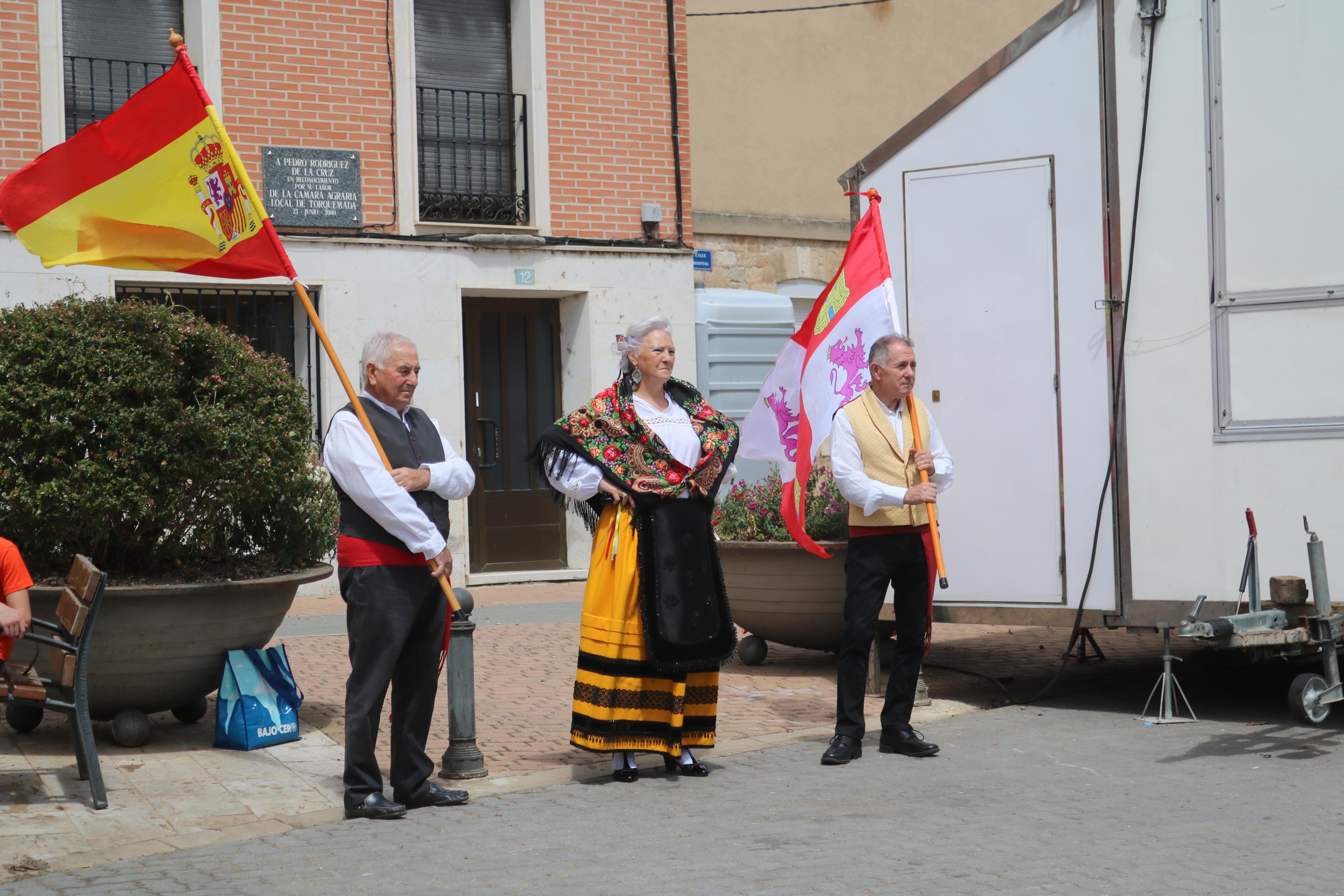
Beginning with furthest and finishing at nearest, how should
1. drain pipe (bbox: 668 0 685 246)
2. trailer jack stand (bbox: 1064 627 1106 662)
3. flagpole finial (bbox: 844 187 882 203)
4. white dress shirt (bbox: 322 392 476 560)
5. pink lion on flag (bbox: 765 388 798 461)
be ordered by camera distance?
1. drain pipe (bbox: 668 0 685 246)
2. trailer jack stand (bbox: 1064 627 1106 662)
3. pink lion on flag (bbox: 765 388 798 461)
4. flagpole finial (bbox: 844 187 882 203)
5. white dress shirt (bbox: 322 392 476 560)

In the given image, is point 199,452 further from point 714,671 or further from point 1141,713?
point 1141,713

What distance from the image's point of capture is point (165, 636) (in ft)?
20.3

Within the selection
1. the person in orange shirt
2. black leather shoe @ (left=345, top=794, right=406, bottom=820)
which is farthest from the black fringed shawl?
the person in orange shirt

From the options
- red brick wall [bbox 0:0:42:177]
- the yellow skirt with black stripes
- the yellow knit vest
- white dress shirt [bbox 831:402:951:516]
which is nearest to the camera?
the yellow skirt with black stripes

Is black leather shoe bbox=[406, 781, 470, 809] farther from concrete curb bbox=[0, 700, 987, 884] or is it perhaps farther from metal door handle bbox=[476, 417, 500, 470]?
metal door handle bbox=[476, 417, 500, 470]

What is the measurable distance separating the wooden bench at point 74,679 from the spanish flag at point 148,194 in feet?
4.28

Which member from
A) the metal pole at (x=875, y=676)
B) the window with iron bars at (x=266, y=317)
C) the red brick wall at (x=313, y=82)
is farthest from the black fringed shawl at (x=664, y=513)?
the red brick wall at (x=313, y=82)

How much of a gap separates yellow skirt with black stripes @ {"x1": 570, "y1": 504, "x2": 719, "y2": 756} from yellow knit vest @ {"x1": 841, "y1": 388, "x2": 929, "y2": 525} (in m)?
0.99

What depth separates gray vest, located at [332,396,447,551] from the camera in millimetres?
5359

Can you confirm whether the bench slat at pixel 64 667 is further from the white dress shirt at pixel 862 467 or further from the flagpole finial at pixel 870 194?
the flagpole finial at pixel 870 194

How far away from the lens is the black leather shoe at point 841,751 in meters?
6.14

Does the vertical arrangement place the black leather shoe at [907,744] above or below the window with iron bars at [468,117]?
below

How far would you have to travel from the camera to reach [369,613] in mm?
5320

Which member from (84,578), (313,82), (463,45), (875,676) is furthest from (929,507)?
(463,45)
